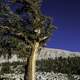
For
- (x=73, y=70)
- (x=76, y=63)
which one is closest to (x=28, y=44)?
(x=73, y=70)

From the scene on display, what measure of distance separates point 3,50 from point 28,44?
1826 millimetres

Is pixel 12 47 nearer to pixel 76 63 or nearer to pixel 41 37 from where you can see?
pixel 41 37

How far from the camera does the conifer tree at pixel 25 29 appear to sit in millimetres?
27016

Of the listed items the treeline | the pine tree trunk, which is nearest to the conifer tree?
the pine tree trunk

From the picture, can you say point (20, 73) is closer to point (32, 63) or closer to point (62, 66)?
point (62, 66)

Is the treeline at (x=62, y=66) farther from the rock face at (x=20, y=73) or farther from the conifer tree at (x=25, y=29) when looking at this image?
the conifer tree at (x=25, y=29)

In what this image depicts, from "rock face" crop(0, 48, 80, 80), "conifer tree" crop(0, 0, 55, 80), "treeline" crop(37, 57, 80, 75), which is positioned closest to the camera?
"conifer tree" crop(0, 0, 55, 80)

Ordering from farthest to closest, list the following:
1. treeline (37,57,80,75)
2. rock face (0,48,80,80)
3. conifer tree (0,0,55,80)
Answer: treeline (37,57,80,75) → rock face (0,48,80,80) → conifer tree (0,0,55,80)

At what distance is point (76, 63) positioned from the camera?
64.6m

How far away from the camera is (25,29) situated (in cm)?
2733

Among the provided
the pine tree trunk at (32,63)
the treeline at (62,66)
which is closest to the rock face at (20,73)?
the treeline at (62,66)

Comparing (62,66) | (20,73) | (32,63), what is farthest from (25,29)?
(62,66)

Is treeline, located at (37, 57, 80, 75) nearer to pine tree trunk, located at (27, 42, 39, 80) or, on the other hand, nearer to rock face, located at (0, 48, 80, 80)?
rock face, located at (0, 48, 80, 80)

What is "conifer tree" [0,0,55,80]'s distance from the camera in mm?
27016
